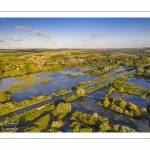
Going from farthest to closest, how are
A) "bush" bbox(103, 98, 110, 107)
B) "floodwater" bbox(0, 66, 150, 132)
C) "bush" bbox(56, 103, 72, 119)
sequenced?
"bush" bbox(103, 98, 110, 107) < "bush" bbox(56, 103, 72, 119) < "floodwater" bbox(0, 66, 150, 132)

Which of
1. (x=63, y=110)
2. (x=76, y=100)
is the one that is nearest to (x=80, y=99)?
(x=76, y=100)

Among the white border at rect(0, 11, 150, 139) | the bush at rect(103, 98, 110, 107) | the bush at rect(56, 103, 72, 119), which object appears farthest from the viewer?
the bush at rect(103, 98, 110, 107)

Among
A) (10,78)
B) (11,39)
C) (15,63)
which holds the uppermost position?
(11,39)

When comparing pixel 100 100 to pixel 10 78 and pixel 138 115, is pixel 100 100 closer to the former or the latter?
pixel 138 115
